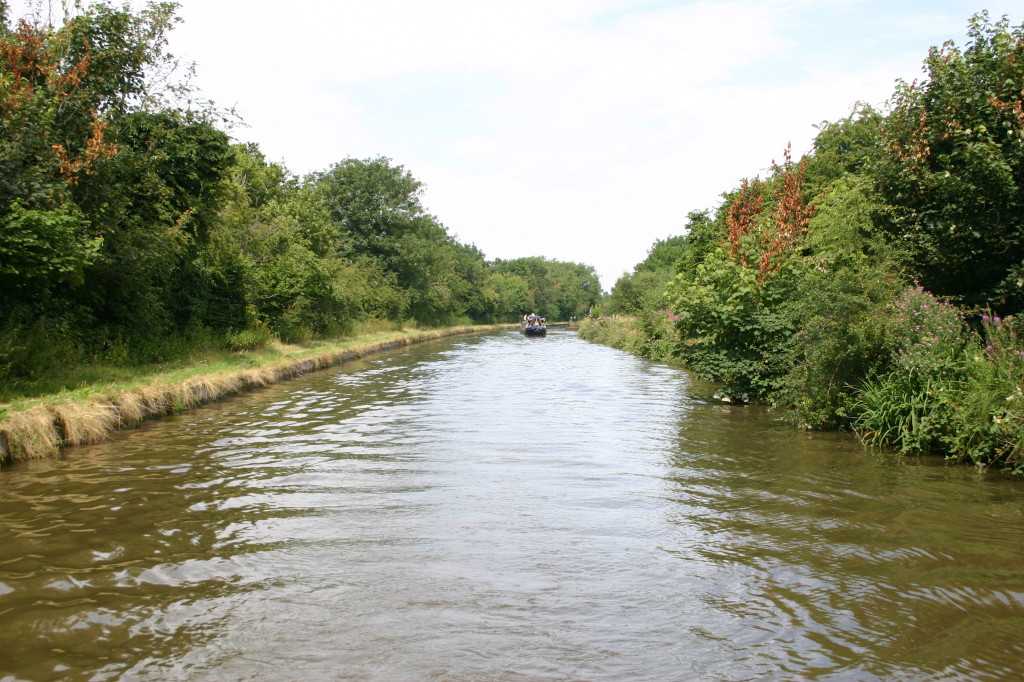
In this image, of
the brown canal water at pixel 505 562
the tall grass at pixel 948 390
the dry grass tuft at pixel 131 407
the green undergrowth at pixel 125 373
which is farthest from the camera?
the dry grass tuft at pixel 131 407

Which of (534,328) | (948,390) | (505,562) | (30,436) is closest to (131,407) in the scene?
(30,436)

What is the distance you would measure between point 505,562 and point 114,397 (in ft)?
31.4

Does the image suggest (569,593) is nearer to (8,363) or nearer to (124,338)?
(8,363)

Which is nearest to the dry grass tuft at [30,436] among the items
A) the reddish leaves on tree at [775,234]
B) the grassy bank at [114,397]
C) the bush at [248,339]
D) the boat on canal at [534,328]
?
the grassy bank at [114,397]

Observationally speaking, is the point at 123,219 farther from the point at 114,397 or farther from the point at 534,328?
the point at 534,328

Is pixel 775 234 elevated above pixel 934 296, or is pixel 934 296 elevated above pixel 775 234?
pixel 775 234

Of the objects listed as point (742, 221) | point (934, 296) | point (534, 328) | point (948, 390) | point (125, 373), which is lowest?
point (125, 373)

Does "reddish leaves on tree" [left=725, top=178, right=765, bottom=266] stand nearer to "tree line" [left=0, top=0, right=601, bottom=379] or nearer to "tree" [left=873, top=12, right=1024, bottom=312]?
"tree" [left=873, top=12, right=1024, bottom=312]

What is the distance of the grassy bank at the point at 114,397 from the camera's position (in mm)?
10695

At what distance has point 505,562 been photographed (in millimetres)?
6672

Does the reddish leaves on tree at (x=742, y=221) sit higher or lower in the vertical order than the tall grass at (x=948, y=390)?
higher

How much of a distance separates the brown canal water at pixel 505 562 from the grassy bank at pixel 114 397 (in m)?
0.46

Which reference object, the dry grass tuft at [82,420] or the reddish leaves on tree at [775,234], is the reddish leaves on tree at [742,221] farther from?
the dry grass tuft at [82,420]

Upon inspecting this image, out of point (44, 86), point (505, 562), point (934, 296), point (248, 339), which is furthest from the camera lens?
point (248, 339)
